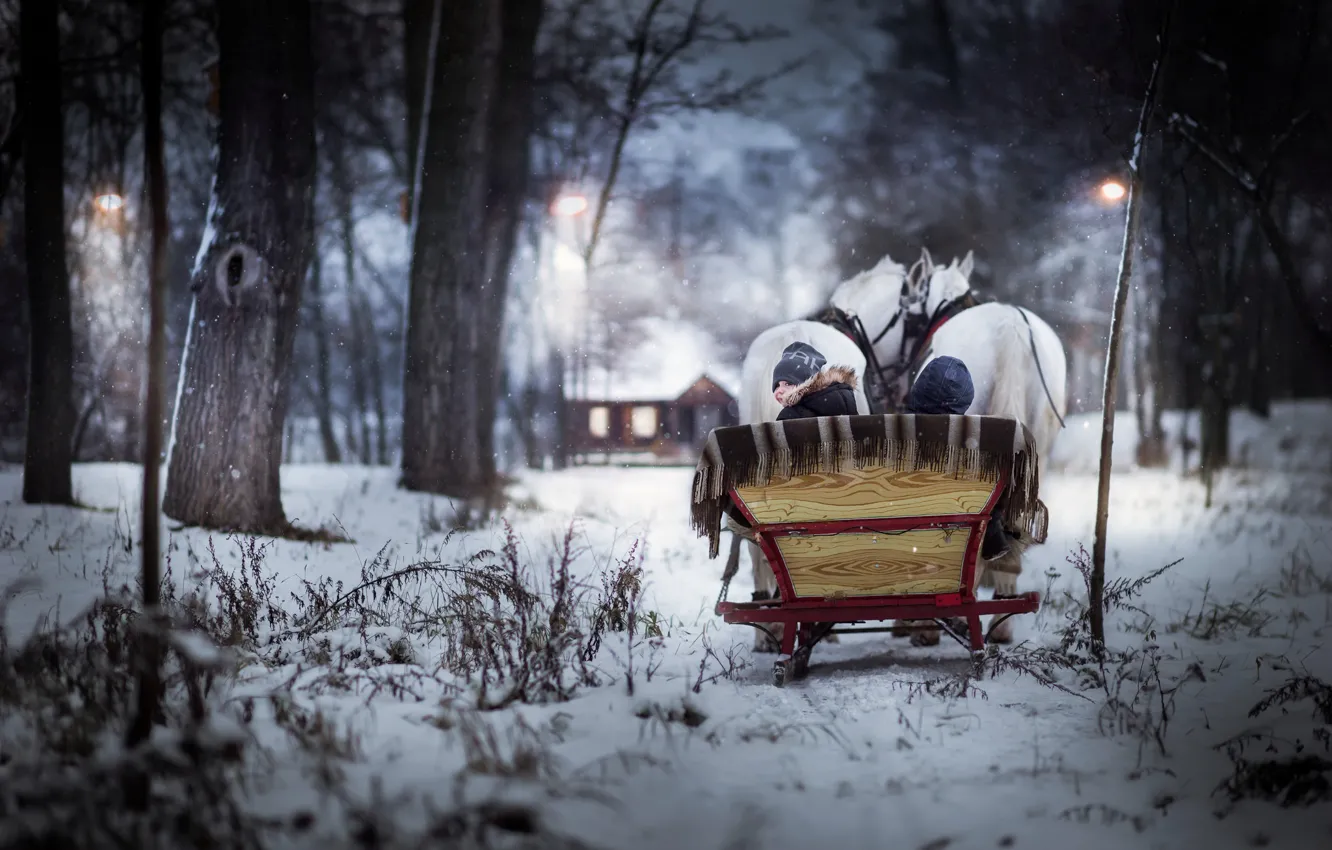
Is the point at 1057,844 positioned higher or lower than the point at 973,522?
lower

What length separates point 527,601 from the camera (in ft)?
13.3

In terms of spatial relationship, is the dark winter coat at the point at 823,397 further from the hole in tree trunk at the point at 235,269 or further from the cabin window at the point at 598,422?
the cabin window at the point at 598,422

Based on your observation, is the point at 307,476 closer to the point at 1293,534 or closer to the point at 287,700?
the point at 287,700

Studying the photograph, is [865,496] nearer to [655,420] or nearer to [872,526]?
[872,526]

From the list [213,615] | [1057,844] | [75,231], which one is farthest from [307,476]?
[1057,844]

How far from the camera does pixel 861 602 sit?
4332 mm

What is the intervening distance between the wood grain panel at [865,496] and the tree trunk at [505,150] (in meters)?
7.88

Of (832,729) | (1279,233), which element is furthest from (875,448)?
(1279,233)

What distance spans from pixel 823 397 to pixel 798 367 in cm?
21

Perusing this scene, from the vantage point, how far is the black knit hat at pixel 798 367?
194 inches

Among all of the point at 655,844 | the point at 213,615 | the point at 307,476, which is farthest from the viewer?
the point at 307,476

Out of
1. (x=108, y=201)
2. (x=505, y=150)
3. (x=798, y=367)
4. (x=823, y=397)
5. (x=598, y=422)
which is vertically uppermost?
(x=505, y=150)

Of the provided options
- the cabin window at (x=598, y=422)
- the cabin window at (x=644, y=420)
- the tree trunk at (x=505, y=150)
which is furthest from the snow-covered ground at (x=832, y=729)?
the cabin window at (x=598, y=422)

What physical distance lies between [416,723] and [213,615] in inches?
72.3
